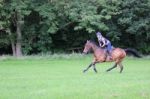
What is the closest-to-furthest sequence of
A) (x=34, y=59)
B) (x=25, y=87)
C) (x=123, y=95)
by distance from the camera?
(x=123, y=95) < (x=25, y=87) < (x=34, y=59)

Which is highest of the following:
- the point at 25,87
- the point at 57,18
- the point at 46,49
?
the point at 25,87

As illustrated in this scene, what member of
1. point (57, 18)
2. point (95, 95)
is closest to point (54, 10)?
point (57, 18)

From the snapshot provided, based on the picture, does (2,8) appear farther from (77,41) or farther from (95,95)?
(95,95)

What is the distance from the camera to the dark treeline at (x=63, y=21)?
50.6 meters

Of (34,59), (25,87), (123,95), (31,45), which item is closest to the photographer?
(123,95)

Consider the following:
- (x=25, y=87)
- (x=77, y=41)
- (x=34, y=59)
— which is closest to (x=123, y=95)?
(x=25, y=87)

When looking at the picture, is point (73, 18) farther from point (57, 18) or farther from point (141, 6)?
point (141, 6)

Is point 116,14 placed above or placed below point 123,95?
below

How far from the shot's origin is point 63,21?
5250 centimetres

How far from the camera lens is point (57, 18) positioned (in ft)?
171

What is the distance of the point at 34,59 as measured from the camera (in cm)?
4475

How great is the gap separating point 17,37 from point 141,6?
509 inches

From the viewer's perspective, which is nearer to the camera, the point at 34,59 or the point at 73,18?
the point at 34,59

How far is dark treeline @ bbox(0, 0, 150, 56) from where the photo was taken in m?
50.6
